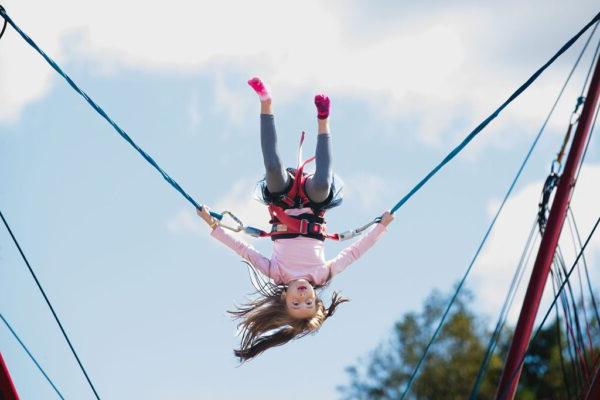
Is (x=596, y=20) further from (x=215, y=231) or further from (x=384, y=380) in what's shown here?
(x=384, y=380)

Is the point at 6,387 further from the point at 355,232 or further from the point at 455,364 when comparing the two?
the point at 455,364

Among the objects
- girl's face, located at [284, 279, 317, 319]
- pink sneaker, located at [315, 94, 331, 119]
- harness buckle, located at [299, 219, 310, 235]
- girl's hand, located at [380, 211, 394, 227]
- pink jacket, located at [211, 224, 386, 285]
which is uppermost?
pink sneaker, located at [315, 94, 331, 119]

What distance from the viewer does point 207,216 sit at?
26.9ft

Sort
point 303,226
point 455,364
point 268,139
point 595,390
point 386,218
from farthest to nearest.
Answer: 1. point 455,364
2. point 386,218
3. point 303,226
4. point 268,139
5. point 595,390

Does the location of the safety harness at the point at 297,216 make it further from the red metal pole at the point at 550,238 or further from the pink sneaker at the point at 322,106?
the red metal pole at the point at 550,238

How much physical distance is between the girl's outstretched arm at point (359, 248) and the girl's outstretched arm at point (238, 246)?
0.43 metres

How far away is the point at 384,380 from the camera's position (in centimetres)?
2923

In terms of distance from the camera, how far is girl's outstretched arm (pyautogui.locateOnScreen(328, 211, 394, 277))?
8.37 meters

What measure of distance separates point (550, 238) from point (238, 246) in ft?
6.54

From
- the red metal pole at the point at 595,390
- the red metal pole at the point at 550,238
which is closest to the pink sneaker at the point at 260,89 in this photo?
the red metal pole at the point at 550,238

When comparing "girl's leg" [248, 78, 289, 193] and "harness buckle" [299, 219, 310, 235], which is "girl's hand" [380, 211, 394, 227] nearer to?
"harness buckle" [299, 219, 310, 235]

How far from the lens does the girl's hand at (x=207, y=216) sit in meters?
8.20

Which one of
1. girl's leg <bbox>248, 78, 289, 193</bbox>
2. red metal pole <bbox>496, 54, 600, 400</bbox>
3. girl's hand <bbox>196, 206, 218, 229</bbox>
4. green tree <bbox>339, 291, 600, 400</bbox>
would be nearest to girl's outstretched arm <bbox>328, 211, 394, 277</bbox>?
girl's leg <bbox>248, 78, 289, 193</bbox>

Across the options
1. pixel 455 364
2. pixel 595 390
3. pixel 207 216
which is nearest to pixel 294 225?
pixel 207 216
